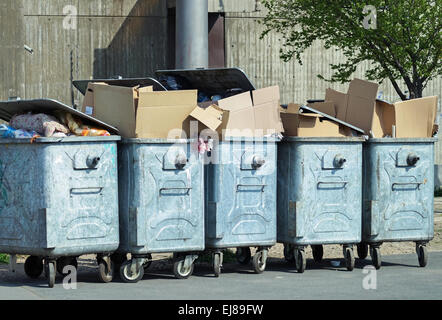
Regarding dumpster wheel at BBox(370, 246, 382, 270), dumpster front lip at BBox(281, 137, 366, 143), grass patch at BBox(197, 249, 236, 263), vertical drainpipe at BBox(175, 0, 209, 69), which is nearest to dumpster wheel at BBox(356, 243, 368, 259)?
dumpster wheel at BBox(370, 246, 382, 270)

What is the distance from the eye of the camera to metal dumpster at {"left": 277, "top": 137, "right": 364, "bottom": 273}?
359 inches

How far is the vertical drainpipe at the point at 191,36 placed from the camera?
41.4 feet

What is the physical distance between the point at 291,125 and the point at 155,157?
5.13 feet

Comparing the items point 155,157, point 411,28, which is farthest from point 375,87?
point 411,28

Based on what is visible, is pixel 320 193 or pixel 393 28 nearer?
pixel 320 193

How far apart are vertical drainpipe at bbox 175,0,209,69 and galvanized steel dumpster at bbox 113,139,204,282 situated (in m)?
4.03

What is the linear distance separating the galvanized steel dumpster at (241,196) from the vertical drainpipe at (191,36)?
12.1ft

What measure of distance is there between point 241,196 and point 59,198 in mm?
1862

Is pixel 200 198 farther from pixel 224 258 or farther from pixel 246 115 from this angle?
pixel 224 258

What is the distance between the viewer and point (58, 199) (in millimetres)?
7973

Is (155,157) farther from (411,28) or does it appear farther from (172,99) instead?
(411,28)

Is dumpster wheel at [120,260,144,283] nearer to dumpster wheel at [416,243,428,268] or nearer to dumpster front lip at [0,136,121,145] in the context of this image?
dumpster front lip at [0,136,121,145]

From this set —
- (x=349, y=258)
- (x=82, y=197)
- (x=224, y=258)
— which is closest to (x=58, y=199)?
(x=82, y=197)

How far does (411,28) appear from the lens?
46.9ft
